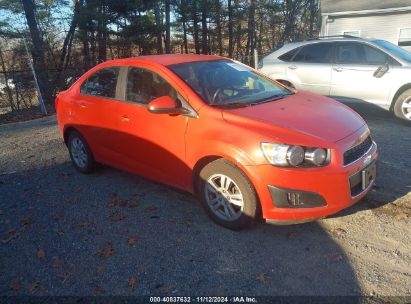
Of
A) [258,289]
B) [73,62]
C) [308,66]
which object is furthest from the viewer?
[73,62]

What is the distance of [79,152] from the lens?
5.28 m

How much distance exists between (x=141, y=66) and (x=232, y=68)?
1124mm

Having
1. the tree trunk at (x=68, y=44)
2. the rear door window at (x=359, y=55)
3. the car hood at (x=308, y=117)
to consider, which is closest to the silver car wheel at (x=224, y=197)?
the car hood at (x=308, y=117)

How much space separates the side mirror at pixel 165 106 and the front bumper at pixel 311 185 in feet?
3.36

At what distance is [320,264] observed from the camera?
2.93 metres

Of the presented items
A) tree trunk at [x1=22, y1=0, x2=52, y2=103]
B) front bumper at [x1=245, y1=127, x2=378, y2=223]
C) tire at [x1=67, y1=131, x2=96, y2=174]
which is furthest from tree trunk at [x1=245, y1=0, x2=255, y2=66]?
front bumper at [x1=245, y1=127, x2=378, y2=223]

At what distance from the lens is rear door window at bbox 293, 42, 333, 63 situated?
7625mm

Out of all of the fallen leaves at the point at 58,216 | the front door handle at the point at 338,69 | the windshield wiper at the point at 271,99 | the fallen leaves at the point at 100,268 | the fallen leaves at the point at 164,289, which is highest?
the front door handle at the point at 338,69

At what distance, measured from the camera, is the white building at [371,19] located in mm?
15883

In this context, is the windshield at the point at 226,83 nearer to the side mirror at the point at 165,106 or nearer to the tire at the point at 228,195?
the side mirror at the point at 165,106

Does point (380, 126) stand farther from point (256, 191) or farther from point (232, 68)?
point (256, 191)

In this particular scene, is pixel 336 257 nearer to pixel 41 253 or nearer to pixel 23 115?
pixel 41 253

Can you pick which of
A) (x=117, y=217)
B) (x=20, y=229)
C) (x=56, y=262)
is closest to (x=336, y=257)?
(x=117, y=217)

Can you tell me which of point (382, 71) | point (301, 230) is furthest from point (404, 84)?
point (301, 230)
